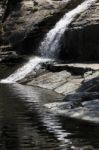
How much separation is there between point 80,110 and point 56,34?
23270 millimetres

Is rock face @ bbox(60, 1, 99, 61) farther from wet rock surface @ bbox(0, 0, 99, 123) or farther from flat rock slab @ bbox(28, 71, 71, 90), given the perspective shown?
flat rock slab @ bbox(28, 71, 71, 90)

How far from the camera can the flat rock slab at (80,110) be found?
22172 mm

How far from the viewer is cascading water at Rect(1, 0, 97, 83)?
43153mm

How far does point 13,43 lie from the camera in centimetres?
5097

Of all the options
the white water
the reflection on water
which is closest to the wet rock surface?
the white water

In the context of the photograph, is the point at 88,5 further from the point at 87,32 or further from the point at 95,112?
the point at 95,112

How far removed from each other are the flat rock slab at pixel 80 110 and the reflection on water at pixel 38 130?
0.59 m

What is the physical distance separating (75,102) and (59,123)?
15.0 feet

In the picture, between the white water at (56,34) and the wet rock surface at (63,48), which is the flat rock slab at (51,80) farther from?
the white water at (56,34)

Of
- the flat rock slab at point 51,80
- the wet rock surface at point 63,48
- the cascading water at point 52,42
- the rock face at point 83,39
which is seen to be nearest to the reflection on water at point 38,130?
the wet rock surface at point 63,48

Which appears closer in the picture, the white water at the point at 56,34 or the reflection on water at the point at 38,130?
the reflection on water at the point at 38,130

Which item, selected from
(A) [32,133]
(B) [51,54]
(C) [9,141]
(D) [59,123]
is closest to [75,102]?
(D) [59,123]

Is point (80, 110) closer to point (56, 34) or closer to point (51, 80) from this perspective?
point (51, 80)

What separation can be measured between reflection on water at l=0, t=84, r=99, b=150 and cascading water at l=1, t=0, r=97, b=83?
14790 millimetres
